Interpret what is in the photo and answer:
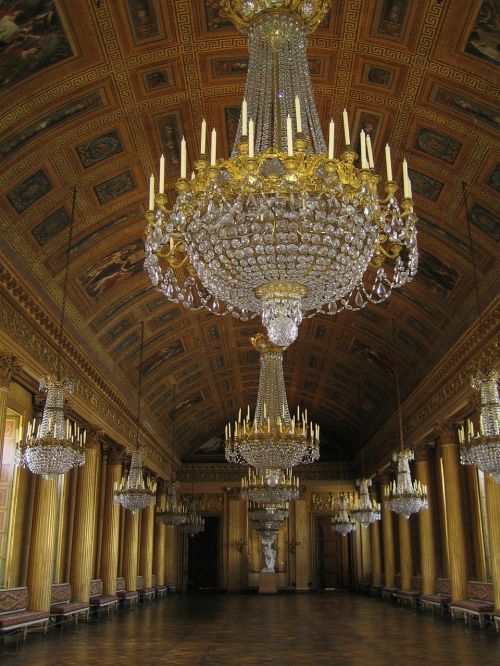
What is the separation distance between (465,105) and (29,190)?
6.73 m

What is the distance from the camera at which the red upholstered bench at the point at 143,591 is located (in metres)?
22.7

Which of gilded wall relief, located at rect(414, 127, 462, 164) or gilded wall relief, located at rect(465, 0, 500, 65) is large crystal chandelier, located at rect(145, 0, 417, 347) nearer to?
gilded wall relief, located at rect(465, 0, 500, 65)

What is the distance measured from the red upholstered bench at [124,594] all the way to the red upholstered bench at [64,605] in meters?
3.73

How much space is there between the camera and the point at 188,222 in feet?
17.6

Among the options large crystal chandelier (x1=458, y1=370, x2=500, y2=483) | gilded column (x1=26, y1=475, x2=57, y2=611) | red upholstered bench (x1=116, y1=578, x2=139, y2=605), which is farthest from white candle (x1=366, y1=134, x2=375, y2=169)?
red upholstered bench (x1=116, y1=578, x2=139, y2=605)

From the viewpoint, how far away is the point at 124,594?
19922 millimetres

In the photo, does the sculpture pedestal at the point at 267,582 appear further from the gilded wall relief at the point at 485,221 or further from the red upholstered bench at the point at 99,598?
the gilded wall relief at the point at 485,221

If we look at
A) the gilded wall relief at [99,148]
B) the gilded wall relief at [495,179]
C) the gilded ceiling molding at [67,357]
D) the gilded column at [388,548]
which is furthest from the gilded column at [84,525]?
the gilded column at [388,548]

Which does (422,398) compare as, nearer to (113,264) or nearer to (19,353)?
(113,264)

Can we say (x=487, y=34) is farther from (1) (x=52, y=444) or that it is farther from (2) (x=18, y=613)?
(2) (x=18, y=613)

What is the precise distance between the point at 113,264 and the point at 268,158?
9.50 metres

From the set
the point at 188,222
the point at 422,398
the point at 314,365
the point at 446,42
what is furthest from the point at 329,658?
the point at 314,365

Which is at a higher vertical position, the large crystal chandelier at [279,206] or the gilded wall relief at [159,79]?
the gilded wall relief at [159,79]

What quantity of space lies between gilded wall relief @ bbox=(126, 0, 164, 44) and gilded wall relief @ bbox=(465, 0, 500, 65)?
4.03 meters
